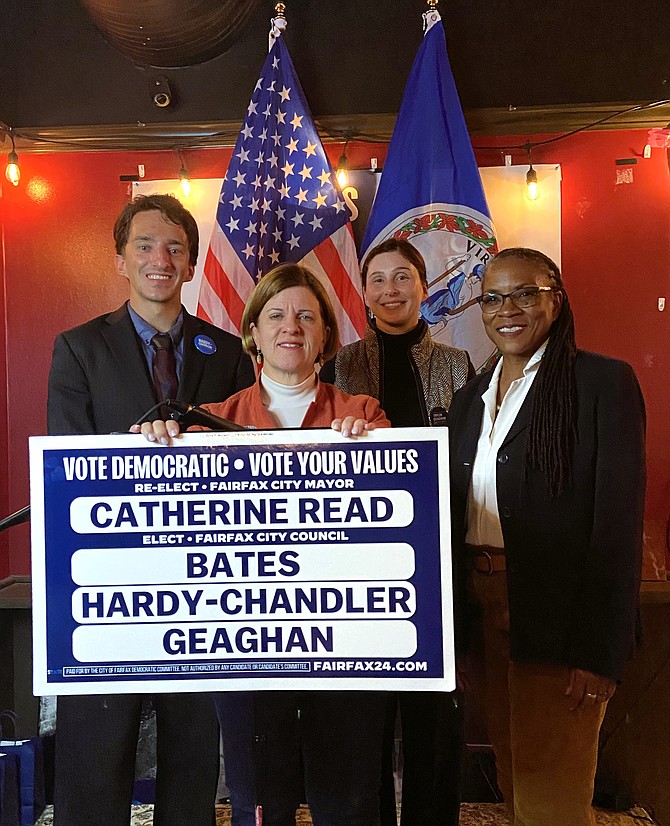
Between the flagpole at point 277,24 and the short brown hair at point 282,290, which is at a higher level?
the flagpole at point 277,24

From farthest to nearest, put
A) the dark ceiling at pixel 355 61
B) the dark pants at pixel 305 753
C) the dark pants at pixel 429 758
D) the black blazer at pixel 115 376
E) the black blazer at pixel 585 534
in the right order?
the dark ceiling at pixel 355 61, the black blazer at pixel 115 376, the dark pants at pixel 429 758, the black blazer at pixel 585 534, the dark pants at pixel 305 753

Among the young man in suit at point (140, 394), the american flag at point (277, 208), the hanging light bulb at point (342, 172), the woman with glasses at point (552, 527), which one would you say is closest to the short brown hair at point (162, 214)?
the young man in suit at point (140, 394)

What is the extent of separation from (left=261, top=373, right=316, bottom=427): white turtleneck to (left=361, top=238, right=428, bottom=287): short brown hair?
2.20 feet

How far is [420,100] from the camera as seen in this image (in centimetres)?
244

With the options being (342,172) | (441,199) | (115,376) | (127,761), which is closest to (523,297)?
(441,199)

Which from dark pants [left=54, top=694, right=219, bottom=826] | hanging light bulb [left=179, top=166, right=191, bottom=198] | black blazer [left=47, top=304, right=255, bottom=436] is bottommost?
dark pants [left=54, top=694, right=219, bottom=826]

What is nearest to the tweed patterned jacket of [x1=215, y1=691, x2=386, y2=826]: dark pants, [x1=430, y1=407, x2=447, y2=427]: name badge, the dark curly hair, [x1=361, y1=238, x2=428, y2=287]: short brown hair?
[x1=430, y1=407, x2=447, y2=427]: name badge

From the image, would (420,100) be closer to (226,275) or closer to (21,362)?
(226,275)

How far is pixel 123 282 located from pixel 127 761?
1608mm

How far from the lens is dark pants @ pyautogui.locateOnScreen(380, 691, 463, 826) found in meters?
2.05

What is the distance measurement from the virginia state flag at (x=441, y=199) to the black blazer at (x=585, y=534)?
1.86 ft

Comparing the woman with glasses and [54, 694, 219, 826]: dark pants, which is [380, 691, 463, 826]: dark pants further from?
[54, 694, 219, 826]: dark pants

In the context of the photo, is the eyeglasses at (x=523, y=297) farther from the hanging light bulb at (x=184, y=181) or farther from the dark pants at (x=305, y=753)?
the hanging light bulb at (x=184, y=181)

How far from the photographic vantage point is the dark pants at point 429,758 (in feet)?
6.74
